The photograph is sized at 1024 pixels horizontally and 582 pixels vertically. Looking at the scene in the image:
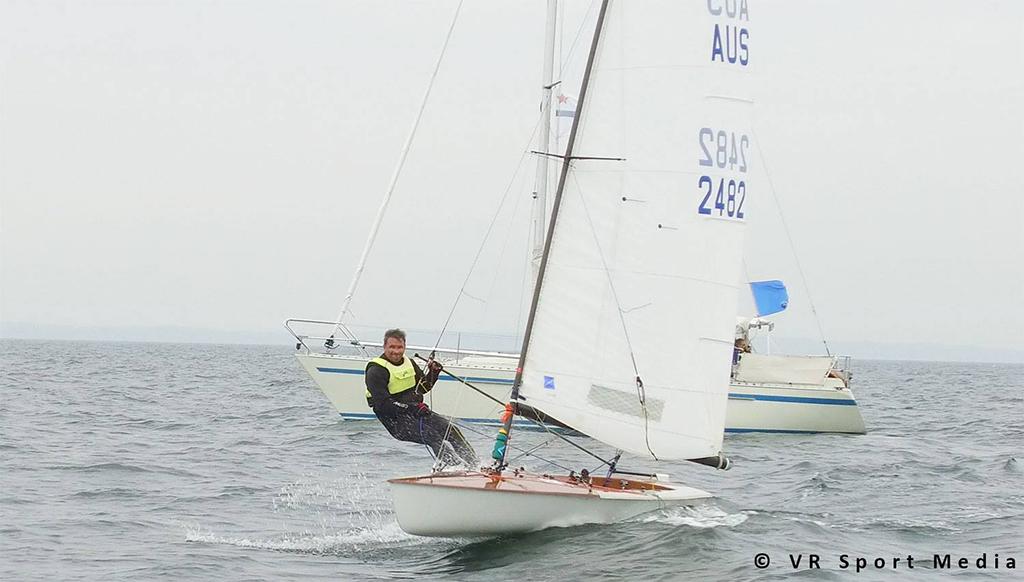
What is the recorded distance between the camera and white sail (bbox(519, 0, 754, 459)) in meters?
11.2

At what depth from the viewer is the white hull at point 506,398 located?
22297 millimetres

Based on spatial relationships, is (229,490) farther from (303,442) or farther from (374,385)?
(303,442)

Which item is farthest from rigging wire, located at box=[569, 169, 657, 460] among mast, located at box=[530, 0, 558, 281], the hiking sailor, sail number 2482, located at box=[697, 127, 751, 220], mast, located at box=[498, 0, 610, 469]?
mast, located at box=[530, 0, 558, 281]

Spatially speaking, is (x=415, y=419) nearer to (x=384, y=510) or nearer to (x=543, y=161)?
(x=384, y=510)

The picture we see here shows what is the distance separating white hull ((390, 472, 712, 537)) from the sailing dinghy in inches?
2.2

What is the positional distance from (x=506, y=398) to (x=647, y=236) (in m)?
11.3

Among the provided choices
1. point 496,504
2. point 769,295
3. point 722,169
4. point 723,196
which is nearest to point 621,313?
point 723,196

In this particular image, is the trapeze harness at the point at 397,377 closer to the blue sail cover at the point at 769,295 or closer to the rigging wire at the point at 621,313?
the rigging wire at the point at 621,313

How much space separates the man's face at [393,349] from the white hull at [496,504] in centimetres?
131

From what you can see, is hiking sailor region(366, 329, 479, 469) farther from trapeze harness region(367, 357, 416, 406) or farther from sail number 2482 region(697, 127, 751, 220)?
sail number 2482 region(697, 127, 751, 220)

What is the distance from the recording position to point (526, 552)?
10.4 m

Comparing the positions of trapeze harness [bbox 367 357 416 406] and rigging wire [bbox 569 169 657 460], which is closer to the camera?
rigging wire [bbox 569 169 657 460]

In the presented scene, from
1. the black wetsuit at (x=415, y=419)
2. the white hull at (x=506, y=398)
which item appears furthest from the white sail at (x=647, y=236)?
the white hull at (x=506, y=398)

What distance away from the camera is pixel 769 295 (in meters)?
26.3
